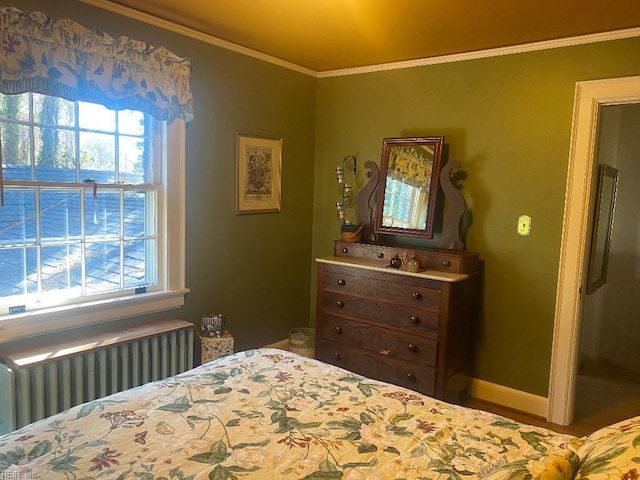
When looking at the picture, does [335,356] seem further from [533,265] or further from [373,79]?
[373,79]

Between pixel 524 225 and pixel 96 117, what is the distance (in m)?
2.70

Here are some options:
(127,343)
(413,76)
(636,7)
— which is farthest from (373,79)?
(127,343)

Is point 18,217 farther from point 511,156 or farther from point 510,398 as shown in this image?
point 510,398

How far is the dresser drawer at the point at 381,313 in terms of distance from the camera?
10.4 ft

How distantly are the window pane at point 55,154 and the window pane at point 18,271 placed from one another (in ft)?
1.30

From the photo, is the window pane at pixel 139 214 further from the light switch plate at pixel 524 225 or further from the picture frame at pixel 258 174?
the light switch plate at pixel 524 225

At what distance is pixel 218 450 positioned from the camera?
1.51 meters

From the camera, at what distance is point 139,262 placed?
122 inches

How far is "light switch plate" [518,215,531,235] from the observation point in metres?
3.26

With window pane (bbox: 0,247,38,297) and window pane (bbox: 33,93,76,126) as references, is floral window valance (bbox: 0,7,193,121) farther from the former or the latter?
window pane (bbox: 0,247,38,297)

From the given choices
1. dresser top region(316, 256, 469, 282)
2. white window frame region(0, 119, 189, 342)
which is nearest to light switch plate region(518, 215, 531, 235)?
dresser top region(316, 256, 469, 282)

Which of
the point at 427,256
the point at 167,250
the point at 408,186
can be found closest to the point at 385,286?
the point at 427,256

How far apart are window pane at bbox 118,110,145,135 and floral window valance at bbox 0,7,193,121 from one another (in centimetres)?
15

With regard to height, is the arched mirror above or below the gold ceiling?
below
